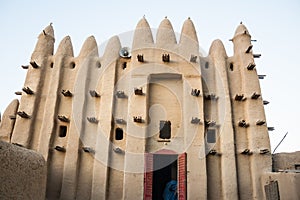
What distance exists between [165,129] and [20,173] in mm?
10407

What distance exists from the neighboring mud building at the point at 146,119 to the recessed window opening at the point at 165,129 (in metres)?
0.07

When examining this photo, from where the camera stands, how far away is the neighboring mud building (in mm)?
16594

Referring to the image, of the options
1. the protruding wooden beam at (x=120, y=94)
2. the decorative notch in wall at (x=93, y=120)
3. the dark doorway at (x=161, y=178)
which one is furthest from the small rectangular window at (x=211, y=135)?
the decorative notch in wall at (x=93, y=120)

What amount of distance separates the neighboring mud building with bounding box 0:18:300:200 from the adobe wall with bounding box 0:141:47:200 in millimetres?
5151

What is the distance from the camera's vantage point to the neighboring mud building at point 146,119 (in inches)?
653

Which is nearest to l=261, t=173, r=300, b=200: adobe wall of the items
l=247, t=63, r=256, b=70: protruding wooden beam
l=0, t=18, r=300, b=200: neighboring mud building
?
l=0, t=18, r=300, b=200: neighboring mud building

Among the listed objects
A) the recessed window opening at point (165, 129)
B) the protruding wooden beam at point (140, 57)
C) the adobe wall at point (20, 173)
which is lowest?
the adobe wall at point (20, 173)

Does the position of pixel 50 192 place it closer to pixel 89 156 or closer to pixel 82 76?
pixel 89 156

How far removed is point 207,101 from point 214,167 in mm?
4219

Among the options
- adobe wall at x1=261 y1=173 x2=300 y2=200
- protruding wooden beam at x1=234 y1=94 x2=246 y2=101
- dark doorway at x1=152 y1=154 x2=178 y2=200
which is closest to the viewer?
adobe wall at x1=261 y1=173 x2=300 y2=200

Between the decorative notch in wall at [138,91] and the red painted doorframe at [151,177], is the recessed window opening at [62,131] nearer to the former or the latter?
the decorative notch in wall at [138,91]

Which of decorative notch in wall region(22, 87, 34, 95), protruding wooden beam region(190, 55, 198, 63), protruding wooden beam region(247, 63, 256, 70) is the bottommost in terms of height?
decorative notch in wall region(22, 87, 34, 95)

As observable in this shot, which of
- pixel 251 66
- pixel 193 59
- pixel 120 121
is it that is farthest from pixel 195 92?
pixel 120 121

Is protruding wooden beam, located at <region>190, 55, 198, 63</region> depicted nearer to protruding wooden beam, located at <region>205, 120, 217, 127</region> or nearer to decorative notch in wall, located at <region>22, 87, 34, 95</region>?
protruding wooden beam, located at <region>205, 120, 217, 127</region>
